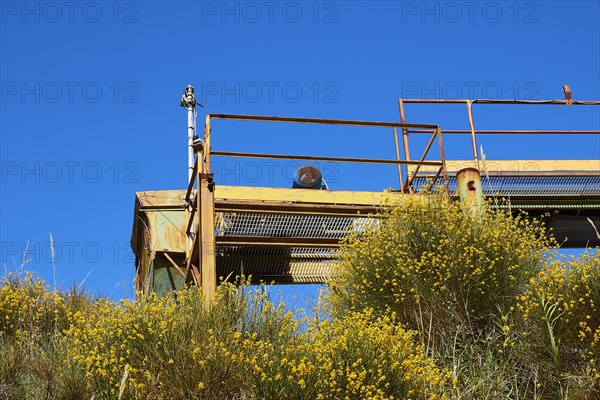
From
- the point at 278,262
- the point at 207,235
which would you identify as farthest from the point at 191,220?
the point at 207,235

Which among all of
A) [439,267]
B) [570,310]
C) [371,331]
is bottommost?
[371,331]

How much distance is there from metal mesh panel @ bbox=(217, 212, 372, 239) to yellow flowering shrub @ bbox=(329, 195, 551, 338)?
88 cm

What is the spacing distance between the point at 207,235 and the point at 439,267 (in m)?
2.72

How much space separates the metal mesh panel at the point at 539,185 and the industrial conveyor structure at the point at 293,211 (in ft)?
0.05

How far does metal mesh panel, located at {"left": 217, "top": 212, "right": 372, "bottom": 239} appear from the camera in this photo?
12.3m

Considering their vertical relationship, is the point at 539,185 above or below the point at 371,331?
above

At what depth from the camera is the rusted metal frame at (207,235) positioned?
428 inches

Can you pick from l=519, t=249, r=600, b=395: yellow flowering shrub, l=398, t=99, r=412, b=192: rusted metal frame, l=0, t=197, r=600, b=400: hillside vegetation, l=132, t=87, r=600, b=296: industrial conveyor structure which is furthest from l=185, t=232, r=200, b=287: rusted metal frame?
l=519, t=249, r=600, b=395: yellow flowering shrub

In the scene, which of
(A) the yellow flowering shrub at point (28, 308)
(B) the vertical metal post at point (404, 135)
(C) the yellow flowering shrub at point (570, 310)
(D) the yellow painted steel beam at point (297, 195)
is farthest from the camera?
(B) the vertical metal post at point (404, 135)

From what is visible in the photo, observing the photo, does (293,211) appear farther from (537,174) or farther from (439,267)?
(537,174)

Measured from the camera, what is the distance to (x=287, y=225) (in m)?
12.6

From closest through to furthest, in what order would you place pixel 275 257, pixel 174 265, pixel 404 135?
pixel 275 257 → pixel 174 265 → pixel 404 135

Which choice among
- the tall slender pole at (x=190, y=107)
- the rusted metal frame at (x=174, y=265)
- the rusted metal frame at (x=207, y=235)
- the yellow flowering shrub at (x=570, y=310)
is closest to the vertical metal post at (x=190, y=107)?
the tall slender pole at (x=190, y=107)

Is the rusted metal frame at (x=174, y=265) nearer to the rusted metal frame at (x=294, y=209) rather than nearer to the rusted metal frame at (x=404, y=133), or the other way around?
the rusted metal frame at (x=294, y=209)
